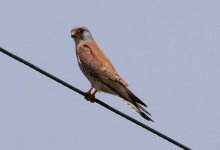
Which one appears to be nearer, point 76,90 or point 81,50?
point 76,90

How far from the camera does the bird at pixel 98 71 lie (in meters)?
8.66

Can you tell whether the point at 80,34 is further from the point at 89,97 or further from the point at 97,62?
the point at 89,97

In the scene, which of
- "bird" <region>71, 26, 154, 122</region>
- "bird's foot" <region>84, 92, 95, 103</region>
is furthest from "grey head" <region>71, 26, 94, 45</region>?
"bird's foot" <region>84, 92, 95, 103</region>

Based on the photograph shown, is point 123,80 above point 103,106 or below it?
above

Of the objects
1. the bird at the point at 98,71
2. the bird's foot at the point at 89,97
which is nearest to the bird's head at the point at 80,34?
the bird at the point at 98,71

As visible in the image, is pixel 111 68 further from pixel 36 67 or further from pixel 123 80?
pixel 36 67

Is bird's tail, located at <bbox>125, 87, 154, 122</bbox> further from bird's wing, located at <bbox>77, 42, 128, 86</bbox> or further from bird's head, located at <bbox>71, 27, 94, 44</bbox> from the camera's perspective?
bird's head, located at <bbox>71, 27, 94, 44</bbox>

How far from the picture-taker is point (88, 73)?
9914 mm

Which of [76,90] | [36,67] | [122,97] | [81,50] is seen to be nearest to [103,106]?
[76,90]

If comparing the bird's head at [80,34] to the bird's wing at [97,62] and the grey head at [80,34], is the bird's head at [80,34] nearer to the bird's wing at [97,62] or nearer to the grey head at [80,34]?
the grey head at [80,34]

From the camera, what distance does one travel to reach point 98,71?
9.76 meters

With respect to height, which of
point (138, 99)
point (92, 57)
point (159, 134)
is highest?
point (92, 57)

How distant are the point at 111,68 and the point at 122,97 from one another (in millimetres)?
985

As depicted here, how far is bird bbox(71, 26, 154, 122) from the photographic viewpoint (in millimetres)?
8656
